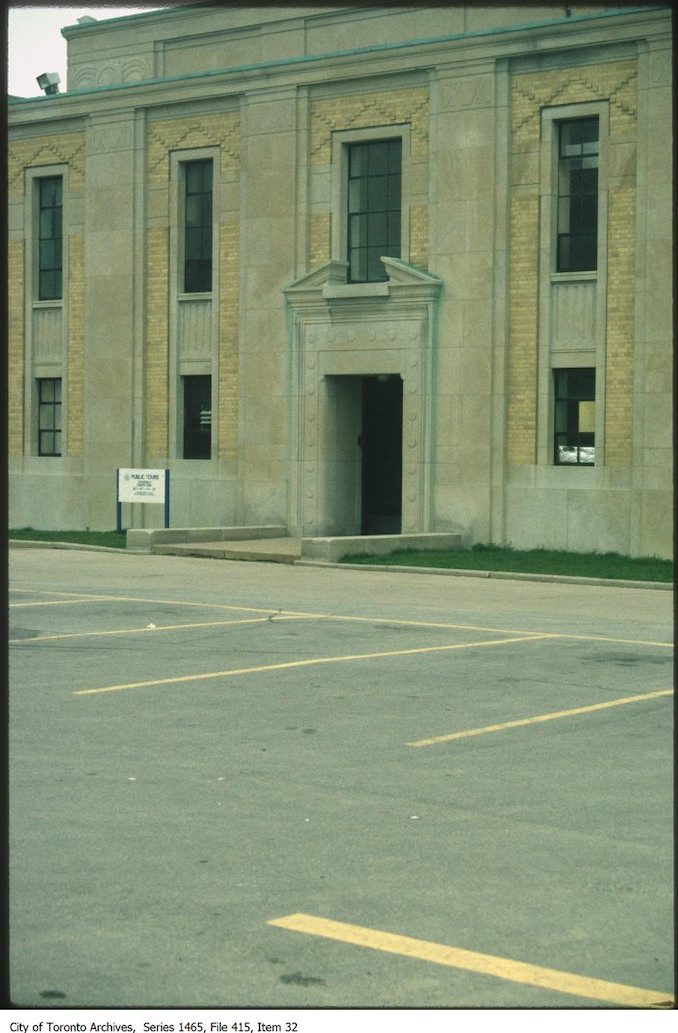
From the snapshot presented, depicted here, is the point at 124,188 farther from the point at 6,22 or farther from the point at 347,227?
the point at 6,22

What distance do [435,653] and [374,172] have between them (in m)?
20.2

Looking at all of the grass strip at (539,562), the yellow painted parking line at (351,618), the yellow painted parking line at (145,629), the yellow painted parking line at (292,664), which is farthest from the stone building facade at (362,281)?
the yellow painted parking line at (292,664)

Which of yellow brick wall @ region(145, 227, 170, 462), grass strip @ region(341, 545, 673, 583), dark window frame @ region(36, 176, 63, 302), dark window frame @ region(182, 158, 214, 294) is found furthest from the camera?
dark window frame @ region(36, 176, 63, 302)

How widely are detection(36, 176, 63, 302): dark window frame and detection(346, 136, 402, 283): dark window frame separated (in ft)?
27.3

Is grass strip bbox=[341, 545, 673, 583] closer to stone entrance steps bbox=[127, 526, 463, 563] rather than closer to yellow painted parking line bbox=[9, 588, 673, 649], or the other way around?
stone entrance steps bbox=[127, 526, 463, 563]

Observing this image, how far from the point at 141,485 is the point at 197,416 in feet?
7.62

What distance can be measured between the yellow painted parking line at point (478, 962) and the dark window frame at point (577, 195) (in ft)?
84.4

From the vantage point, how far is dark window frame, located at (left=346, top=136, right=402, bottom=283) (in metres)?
33.2

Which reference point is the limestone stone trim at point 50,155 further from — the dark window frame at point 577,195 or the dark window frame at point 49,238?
the dark window frame at point 577,195

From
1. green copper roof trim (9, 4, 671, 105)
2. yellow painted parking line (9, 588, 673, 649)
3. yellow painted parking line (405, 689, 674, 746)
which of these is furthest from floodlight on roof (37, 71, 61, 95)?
yellow painted parking line (405, 689, 674, 746)

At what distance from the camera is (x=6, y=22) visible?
136 inches

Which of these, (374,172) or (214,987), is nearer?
(214,987)

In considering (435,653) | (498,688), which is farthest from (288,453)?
(498,688)
